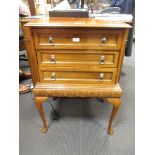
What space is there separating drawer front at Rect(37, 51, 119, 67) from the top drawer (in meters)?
→ 0.05

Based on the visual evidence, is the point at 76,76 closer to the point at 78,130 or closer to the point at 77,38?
the point at 77,38

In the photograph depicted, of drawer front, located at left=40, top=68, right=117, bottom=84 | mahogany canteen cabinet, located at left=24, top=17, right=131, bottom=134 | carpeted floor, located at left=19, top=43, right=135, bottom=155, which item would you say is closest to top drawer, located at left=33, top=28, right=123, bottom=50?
mahogany canteen cabinet, located at left=24, top=17, right=131, bottom=134

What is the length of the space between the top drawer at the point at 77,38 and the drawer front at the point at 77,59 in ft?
0.16

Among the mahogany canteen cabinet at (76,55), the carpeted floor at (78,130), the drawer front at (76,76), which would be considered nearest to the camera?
the mahogany canteen cabinet at (76,55)

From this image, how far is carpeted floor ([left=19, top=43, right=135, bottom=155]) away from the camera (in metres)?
1.22

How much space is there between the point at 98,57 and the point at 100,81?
6.6 inches

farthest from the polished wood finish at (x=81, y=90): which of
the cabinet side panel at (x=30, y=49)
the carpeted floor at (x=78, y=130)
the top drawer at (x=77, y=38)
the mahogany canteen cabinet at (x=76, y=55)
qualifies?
the carpeted floor at (x=78, y=130)

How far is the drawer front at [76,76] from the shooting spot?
106 centimetres

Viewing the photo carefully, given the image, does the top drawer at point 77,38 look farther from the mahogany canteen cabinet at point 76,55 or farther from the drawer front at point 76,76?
the drawer front at point 76,76

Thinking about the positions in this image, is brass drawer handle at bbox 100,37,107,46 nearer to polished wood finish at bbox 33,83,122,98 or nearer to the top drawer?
the top drawer

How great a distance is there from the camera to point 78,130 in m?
1.38
